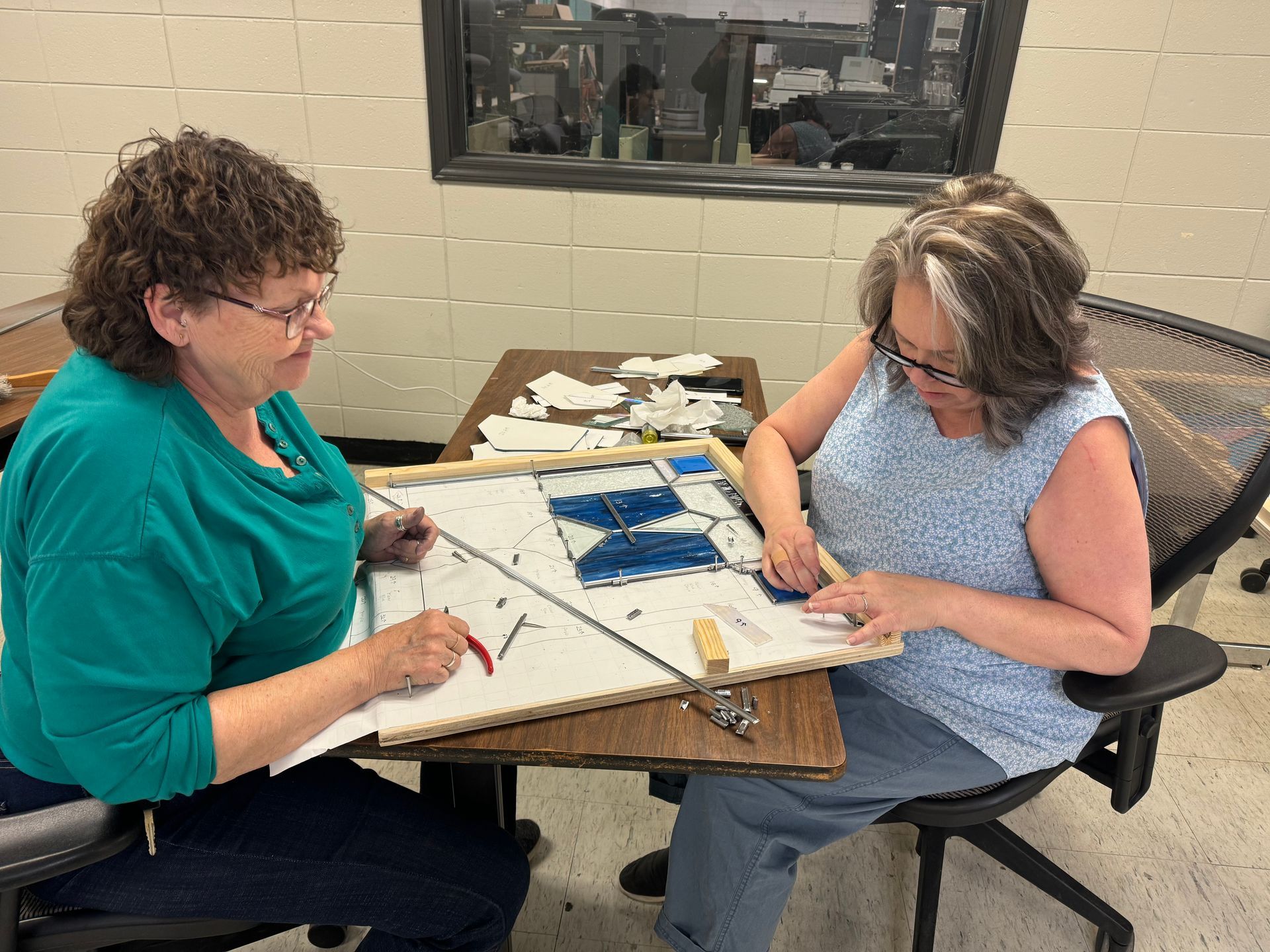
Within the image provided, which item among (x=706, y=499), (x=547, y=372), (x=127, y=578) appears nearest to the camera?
(x=127, y=578)

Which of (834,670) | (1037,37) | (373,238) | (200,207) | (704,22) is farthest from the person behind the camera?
(373,238)

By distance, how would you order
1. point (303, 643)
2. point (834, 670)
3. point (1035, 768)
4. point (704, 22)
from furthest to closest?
point (704, 22) < point (834, 670) < point (1035, 768) < point (303, 643)

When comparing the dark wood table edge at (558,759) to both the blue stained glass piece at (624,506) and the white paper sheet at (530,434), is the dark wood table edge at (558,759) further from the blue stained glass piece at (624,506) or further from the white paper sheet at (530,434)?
the white paper sheet at (530,434)

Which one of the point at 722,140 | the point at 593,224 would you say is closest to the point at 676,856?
the point at 593,224

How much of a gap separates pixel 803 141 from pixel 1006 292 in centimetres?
194

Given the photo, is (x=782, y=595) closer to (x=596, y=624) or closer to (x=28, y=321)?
(x=596, y=624)

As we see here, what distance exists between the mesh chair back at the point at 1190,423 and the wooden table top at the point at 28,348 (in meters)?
1.90

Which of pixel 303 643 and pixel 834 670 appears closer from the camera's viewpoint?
pixel 303 643

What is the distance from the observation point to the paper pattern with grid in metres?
0.87

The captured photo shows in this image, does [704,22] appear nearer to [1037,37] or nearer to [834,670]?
[1037,37]

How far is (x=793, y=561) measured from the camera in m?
1.09

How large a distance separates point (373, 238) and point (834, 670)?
7.27 feet

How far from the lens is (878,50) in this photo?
8.45 ft

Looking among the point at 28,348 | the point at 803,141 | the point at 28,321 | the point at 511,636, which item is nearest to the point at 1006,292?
the point at 511,636
